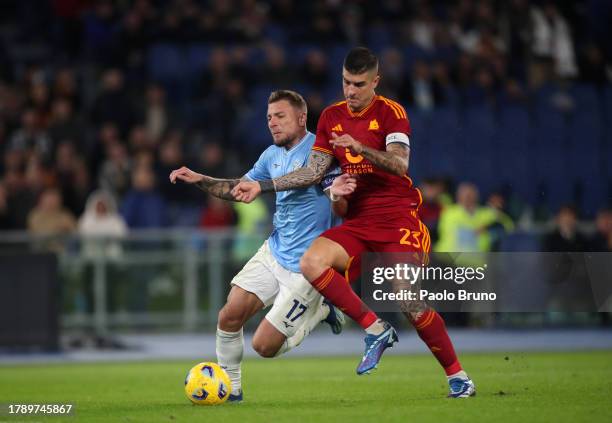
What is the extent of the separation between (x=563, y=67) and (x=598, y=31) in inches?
50.7

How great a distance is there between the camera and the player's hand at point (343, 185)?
863 cm

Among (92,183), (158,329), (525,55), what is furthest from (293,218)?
A: (525,55)

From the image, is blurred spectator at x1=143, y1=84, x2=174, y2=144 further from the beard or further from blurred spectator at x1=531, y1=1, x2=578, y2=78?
the beard

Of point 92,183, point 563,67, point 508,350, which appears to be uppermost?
point 563,67

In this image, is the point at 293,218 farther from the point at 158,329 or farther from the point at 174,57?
the point at 174,57

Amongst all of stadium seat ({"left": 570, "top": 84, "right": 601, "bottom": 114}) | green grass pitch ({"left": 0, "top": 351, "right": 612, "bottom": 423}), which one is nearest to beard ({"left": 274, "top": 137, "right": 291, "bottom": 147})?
green grass pitch ({"left": 0, "top": 351, "right": 612, "bottom": 423})

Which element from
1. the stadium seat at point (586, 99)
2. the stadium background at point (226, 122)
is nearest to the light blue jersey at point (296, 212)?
the stadium background at point (226, 122)

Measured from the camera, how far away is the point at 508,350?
1616 centimetres

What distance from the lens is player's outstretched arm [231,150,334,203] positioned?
898cm

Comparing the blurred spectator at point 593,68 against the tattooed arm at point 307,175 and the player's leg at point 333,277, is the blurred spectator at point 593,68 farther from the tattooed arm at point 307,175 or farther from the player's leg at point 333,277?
the player's leg at point 333,277

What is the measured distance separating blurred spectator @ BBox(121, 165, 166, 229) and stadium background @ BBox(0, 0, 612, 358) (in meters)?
0.03

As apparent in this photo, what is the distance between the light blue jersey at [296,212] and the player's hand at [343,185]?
73 centimetres

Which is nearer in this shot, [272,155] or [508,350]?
[272,155]

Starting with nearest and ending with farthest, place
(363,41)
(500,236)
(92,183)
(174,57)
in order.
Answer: (500,236), (92,183), (174,57), (363,41)
